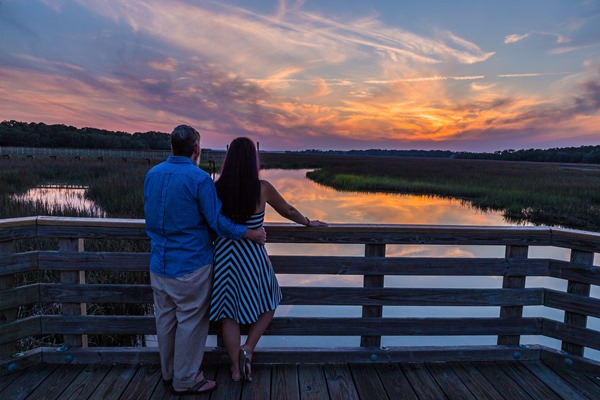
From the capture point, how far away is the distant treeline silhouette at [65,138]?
83562mm

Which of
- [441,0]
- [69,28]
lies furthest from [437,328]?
[69,28]

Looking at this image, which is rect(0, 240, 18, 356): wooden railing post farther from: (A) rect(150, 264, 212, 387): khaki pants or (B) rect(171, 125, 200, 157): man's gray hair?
(B) rect(171, 125, 200, 157): man's gray hair

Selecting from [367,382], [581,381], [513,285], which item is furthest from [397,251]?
[367,382]

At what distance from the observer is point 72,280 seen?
2.90m

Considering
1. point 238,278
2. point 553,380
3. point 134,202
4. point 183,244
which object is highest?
point 183,244

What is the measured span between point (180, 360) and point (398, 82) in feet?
60.8

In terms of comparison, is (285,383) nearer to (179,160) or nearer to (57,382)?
(57,382)

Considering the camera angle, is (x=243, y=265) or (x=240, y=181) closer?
(x=240, y=181)

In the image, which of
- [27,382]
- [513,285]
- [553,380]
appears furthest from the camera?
[513,285]

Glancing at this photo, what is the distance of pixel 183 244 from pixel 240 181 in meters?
0.55

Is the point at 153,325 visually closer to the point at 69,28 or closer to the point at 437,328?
the point at 437,328

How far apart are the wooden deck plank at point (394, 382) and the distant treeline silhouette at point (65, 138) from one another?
102165 mm

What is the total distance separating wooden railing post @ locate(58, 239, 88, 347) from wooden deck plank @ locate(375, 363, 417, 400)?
2.44 metres

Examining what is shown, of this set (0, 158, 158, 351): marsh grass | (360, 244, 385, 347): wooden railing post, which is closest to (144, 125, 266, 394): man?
(360, 244, 385, 347): wooden railing post
